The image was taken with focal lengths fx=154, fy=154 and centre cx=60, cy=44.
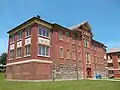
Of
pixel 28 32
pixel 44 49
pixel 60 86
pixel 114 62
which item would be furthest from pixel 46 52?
pixel 114 62

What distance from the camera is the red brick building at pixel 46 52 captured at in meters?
27.8

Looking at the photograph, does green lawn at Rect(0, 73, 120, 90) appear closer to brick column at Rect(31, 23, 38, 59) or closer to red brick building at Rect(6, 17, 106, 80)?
red brick building at Rect(6, 17, 106, 80)

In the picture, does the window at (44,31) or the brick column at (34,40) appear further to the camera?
the window at (44,31)

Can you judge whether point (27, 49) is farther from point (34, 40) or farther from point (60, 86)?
point (60, 86)

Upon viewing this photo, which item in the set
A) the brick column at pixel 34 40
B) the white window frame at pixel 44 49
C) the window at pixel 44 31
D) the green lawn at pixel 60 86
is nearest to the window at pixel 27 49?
the brick column at pixel 34 40

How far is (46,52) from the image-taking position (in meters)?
29.8

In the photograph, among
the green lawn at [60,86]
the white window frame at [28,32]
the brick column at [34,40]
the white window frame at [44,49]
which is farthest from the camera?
the white window frame at [28,32]

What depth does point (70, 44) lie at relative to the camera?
3559 cm

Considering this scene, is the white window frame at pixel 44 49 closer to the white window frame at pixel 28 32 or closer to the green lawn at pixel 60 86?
the white window frame at pixel 28 32

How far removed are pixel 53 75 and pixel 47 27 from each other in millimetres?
9477

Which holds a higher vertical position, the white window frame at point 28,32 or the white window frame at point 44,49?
the white window frame at point 28,32

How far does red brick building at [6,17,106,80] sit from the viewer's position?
27812mm

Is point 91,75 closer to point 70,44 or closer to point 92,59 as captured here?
point 92,59

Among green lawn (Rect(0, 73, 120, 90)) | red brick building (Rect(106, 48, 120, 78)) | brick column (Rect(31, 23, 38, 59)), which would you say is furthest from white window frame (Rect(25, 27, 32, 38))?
red brick building (Rect(106, 48, 120, 78))
